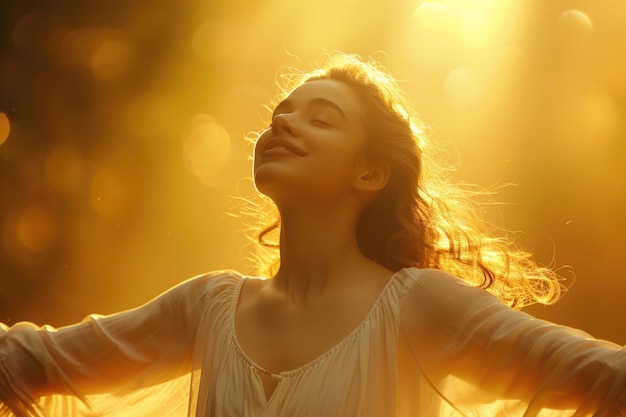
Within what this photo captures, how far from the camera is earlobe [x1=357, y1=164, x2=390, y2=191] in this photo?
4.37 ft

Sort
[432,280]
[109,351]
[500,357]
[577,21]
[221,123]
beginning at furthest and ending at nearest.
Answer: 1. [221,123]
2. [577,21]
3. [109,351]
4. [432,280]
5. [500,357]

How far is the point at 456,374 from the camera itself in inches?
A: 45.8

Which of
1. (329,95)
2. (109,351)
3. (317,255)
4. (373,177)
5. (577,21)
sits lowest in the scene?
(109,351)

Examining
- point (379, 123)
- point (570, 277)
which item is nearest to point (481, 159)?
point (570, 277)

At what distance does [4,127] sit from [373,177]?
2.06 metres

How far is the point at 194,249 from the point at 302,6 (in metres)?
0.89

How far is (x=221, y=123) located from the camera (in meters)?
3.21

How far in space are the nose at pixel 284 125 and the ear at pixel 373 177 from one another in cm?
12

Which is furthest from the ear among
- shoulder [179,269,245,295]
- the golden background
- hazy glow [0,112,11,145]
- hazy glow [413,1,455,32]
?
Answer: hazy glow [0,112,11,145]

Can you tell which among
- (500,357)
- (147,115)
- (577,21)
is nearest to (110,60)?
(147,115)

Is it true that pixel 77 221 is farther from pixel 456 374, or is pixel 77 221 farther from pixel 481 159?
pixel 456 374

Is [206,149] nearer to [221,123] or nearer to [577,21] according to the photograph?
[221,123]

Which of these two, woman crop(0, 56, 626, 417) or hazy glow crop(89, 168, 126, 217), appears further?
hazy glow crop(89, 168, 126, 217)

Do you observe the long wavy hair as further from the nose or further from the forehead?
the nose
